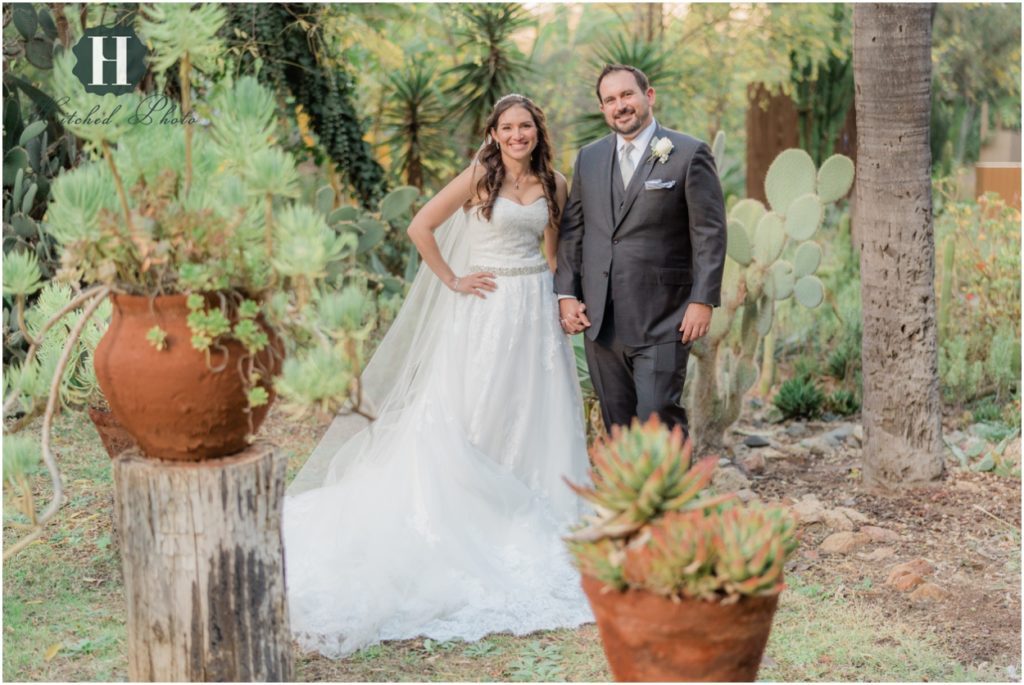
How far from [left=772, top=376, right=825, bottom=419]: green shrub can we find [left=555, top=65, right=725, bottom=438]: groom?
2.72 metres

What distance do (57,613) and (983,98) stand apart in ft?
63.6

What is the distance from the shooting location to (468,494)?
4676 mm

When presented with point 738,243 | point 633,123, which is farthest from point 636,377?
point 738,243

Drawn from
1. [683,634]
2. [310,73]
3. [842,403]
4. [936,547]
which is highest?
[310,73]

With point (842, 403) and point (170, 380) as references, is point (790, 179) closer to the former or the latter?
point (842, 403)

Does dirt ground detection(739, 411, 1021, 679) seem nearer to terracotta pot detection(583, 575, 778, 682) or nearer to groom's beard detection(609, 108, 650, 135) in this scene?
terracotta pot detection(583, 575, 778, 682)

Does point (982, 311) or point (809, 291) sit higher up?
point (809, 291)

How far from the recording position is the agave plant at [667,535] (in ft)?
8.87

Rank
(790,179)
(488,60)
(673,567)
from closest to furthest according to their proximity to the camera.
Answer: (673,567) < (790,179) < (488,60)

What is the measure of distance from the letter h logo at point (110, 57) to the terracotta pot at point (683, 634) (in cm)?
452

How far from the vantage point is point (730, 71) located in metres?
14.7

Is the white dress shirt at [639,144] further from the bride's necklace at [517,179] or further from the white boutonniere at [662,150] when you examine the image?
the bride's necklace at [517,179]

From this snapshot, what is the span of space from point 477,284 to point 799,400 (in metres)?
3.24

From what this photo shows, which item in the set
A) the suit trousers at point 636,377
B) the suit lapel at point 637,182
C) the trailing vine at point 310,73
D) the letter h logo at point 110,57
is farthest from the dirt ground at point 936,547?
the trailing vine at point 310,73
